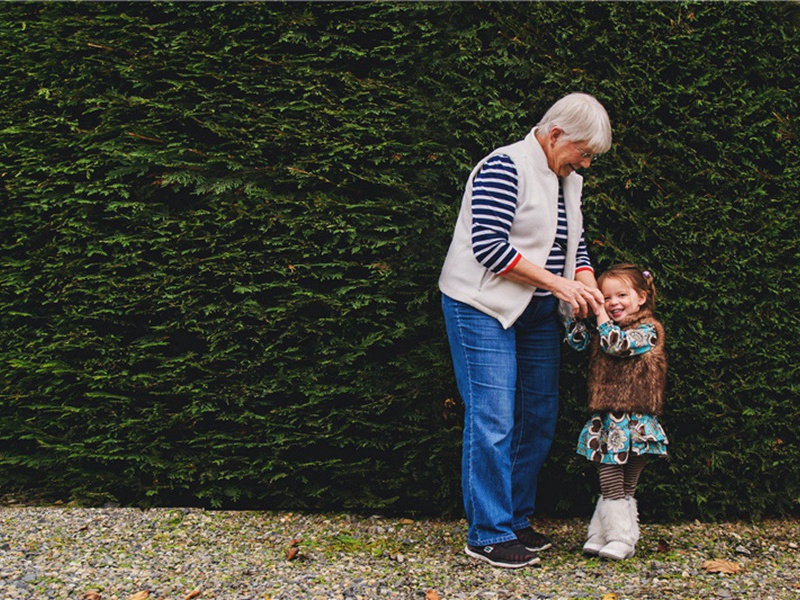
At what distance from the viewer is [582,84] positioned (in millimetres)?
4168

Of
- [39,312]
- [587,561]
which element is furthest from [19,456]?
[587,561]

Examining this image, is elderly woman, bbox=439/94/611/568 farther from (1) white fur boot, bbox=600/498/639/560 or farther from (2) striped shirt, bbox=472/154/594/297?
(1) white fur boot, bbox=600/498/639/560

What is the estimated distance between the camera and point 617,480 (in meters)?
3.80

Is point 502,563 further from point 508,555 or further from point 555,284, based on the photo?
point 555,284

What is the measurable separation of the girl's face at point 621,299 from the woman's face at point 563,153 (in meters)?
0.58

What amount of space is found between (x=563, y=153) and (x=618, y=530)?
1.73 m

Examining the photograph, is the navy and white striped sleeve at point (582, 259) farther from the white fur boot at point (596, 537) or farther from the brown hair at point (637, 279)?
the white fur boot at point (596, 537)

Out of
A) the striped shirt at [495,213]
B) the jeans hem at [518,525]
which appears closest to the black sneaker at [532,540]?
the jeans hem at [518,525]

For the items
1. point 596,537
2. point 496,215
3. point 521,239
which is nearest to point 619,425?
point 596,537

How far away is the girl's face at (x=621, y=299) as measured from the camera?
3.79m

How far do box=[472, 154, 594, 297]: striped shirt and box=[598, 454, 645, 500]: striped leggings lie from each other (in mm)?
1084

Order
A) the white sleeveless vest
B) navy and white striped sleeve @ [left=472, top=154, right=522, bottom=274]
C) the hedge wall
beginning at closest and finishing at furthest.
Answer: navy and white striped sleeve @ [left=472, top=154, right=522, bottom=274]
the white sleeveless vest
the hedge wall

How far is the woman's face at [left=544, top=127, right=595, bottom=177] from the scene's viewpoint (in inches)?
141

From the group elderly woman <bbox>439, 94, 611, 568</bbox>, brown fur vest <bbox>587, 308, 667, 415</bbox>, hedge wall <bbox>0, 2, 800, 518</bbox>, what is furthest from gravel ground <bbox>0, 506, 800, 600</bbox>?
brown fur vest <bbox>587, 308, 667, 415</bbox>
